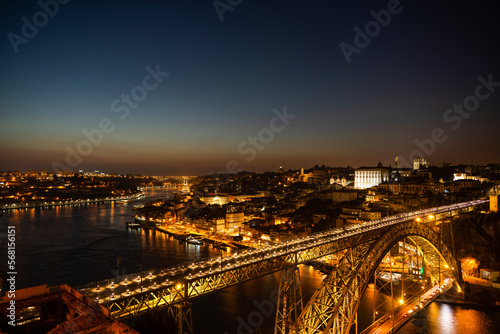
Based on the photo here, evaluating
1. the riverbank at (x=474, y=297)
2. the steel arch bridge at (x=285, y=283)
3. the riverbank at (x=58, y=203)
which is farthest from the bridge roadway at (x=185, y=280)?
the riverbank at (x=58, y=203)

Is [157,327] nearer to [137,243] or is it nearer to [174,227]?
[137,243]

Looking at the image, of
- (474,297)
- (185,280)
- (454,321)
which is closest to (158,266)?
(185,280)

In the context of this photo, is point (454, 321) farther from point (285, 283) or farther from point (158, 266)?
point (158, 266)

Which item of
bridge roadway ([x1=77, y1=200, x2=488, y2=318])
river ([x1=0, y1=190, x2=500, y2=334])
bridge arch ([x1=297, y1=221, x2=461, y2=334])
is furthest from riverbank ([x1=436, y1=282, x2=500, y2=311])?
bridge roadway ([x1=77, y1=200, x2=488, y2=318])

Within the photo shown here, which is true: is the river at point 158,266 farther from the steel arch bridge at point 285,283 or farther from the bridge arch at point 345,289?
the bridge arch at point 345,289

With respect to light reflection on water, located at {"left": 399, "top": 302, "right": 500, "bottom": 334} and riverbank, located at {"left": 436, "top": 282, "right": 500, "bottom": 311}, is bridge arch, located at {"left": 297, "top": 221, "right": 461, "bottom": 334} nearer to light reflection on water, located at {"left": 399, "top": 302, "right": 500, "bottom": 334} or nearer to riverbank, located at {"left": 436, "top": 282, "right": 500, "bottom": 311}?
light reflection on water, located at {"left": 399, "top": 302, "right": 500, "bottom": 334}

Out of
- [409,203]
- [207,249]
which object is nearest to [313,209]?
[409,203]
